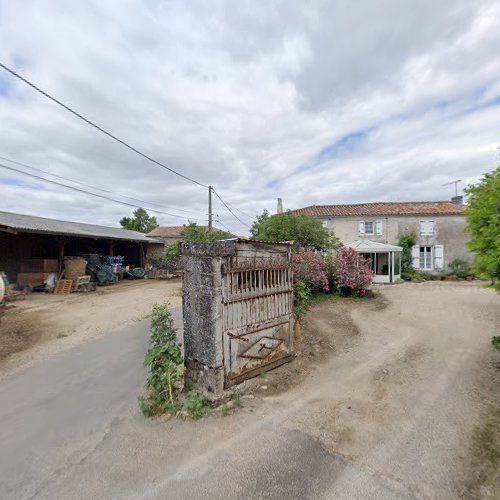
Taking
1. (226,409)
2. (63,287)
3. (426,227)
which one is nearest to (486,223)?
(226,409)

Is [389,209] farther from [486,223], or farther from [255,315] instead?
[255,315]

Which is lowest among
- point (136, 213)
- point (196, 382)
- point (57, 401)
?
point (57, 401)

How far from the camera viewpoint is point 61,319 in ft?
27.2

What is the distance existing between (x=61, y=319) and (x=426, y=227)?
844 inches

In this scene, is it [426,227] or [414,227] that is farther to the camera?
[414,227]

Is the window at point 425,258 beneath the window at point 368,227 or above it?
beneath

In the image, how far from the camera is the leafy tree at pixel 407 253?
17656mm

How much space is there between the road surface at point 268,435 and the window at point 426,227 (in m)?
15.4

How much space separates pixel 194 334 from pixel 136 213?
45826mm

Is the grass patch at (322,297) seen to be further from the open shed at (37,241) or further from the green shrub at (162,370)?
the open shed at (37,241)

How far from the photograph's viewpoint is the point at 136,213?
1779 inches

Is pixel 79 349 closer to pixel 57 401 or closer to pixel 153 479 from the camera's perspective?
pixel 57 401

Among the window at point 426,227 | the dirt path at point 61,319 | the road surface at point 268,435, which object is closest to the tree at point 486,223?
the road surface at point 268,435

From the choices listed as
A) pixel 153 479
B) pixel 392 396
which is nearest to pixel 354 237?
pixel 392 396
